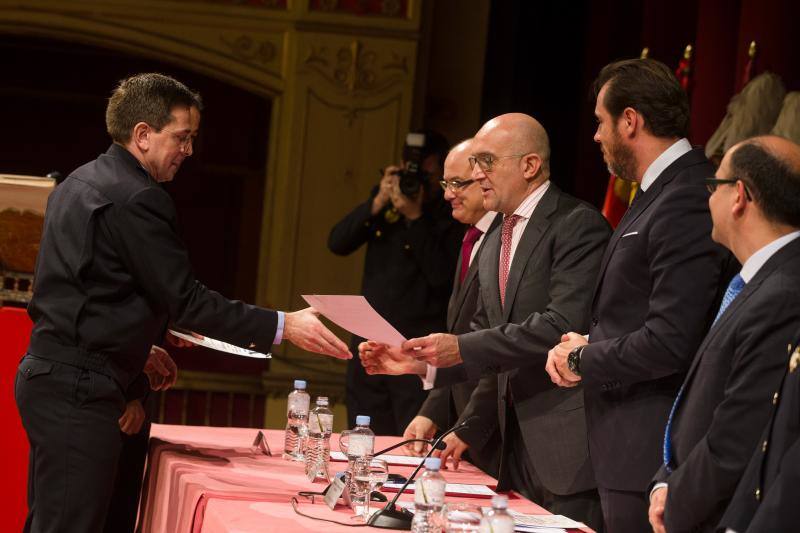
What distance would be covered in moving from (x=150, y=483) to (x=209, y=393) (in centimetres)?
370

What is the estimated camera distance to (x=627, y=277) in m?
2.57

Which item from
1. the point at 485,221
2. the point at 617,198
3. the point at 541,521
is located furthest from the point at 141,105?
the point at 617,198

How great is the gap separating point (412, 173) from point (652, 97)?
209 centimetres

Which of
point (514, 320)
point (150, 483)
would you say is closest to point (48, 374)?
point (150, 483)

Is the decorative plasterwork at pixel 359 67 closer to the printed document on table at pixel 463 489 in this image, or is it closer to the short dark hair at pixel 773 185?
the printed document on table at pixel 463 489

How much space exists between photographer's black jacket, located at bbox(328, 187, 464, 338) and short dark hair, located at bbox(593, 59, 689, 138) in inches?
79.4

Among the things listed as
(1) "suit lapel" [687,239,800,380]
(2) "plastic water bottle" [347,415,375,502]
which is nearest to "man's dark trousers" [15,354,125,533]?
(2) "plastic water bottle" [347,415,375,502]

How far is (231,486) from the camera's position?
2.58 metres

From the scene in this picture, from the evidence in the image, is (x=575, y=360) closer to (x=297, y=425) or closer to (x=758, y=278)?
(x=758, y=278)

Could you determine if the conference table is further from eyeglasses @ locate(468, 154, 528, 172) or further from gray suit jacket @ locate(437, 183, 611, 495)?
eyeglasses @ locate(468, 154, 528, 172)

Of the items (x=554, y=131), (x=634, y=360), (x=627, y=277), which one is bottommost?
(x=634, y=360)

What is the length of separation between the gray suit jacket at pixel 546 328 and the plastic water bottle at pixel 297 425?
0.38 metres

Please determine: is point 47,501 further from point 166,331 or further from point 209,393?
point 209,393

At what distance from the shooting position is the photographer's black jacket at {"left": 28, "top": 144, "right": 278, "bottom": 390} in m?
2.75
